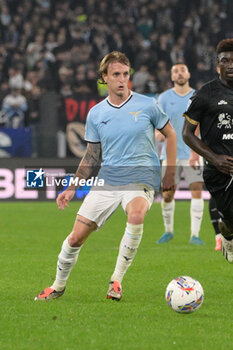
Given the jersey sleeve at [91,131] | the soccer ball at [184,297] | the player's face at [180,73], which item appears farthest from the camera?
the player's face at [180,73]

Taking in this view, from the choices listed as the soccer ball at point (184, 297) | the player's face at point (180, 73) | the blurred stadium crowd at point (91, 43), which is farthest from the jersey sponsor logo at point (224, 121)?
the blurred stadium crowd at point (91, 43)

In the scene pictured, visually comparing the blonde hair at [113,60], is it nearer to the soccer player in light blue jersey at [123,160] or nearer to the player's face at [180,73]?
the soccer player in light blue jersey at [123,160]

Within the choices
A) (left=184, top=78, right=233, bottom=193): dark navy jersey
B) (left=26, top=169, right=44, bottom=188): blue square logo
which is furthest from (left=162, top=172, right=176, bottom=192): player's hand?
(left=26, top=169, right=44, bottom=188): blue square logo

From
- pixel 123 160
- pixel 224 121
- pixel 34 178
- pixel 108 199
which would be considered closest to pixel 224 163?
pixel 224 121

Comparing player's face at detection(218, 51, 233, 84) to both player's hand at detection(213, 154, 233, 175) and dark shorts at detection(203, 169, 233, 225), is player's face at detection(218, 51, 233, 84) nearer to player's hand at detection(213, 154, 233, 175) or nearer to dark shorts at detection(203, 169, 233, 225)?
player's hand at detection(213, 154, 233, 175)

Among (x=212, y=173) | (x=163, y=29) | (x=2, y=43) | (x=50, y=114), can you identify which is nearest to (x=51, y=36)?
(x=2, y=43)

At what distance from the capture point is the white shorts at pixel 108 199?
678 cm

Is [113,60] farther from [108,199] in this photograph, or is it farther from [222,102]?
[108,199]

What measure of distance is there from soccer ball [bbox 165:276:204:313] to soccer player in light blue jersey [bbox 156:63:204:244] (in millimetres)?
5087

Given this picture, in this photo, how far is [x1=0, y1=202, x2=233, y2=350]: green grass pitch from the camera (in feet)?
17.6

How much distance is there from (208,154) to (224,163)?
0.47ft

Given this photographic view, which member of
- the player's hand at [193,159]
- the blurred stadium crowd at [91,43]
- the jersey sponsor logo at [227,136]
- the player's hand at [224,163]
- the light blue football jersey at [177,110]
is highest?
the jersey sponsor logo at [227,136]

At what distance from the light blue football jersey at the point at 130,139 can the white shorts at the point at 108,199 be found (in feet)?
0.18

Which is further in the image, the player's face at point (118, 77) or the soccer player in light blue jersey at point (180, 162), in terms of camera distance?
the soccer player in light blue jersey at point (180, 162)
